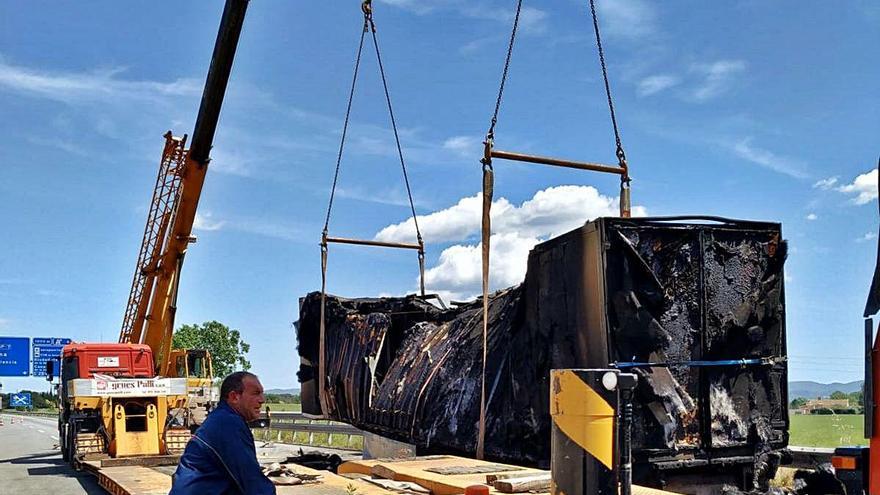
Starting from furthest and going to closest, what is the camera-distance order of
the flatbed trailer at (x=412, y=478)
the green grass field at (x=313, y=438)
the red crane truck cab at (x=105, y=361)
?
the green grass field at (x=313, y=438) → the red crane truck cab at (x=105, y=361) → the flatbed trailer at (x=412, y=478)

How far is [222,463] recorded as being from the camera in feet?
13.9

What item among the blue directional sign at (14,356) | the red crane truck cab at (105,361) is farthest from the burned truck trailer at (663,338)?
the blue directional sign at (14,356)

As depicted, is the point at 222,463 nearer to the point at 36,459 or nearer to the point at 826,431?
the point at 826,431

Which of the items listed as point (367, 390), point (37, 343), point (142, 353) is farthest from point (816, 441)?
point (37, 343)

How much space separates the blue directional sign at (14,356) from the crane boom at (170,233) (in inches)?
1191

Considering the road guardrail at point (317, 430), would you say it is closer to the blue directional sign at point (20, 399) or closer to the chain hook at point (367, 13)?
the chain hook at point (367, 13)

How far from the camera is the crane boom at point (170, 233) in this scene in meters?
19.5

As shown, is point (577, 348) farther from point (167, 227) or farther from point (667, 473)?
point (167, 227)

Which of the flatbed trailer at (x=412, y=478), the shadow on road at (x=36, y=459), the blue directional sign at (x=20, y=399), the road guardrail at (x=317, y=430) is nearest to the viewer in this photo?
the flatbed trailer at (x=412, y=478)

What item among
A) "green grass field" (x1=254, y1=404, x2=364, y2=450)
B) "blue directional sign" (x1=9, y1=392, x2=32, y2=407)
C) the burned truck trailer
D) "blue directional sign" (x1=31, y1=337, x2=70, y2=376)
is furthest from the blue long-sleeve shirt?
"blue directional sign" (x1=9, y1=392, x2=32, y2=407)

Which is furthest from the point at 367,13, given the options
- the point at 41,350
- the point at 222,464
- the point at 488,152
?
the point at 41,350

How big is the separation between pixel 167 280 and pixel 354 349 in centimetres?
914

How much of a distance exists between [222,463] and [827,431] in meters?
16.7

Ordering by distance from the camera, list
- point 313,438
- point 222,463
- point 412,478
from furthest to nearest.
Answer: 1. point 313,438
2. point 412,478
3. point 222,463
